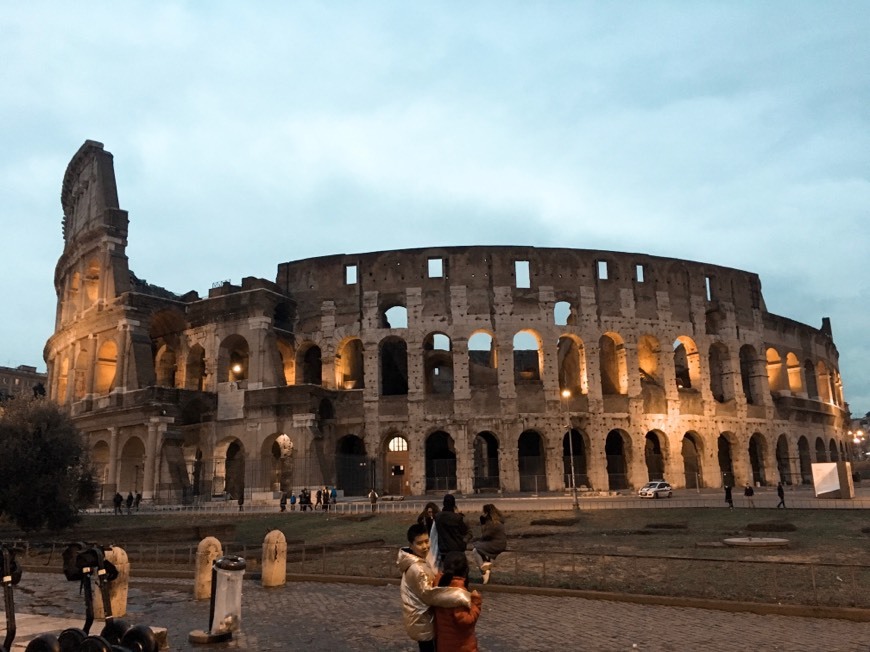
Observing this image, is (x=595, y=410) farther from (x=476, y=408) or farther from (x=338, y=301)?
(x=338, y=301)

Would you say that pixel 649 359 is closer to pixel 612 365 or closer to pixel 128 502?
pixel 612 365

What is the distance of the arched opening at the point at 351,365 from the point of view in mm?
42616

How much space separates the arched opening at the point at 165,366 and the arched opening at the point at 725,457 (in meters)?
37.0

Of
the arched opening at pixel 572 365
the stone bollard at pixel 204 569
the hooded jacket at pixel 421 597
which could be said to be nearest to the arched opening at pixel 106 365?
the arched opening at pixel 572 365

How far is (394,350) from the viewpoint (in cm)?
4478

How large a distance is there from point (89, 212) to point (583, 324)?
34358mm

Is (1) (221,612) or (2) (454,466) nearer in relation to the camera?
(1) (221,612)

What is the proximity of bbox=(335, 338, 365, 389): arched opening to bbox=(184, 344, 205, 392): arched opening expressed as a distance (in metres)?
9.17

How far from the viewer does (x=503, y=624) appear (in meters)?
9.30

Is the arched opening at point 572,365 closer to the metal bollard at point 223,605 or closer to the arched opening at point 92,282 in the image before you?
the arched opening at point 92,282

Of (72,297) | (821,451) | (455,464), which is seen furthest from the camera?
(821,451)

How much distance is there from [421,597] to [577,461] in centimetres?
3790

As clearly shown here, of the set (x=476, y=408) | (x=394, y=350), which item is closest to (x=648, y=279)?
(x=476, y=408)

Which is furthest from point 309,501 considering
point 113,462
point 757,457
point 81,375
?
point 757,457
